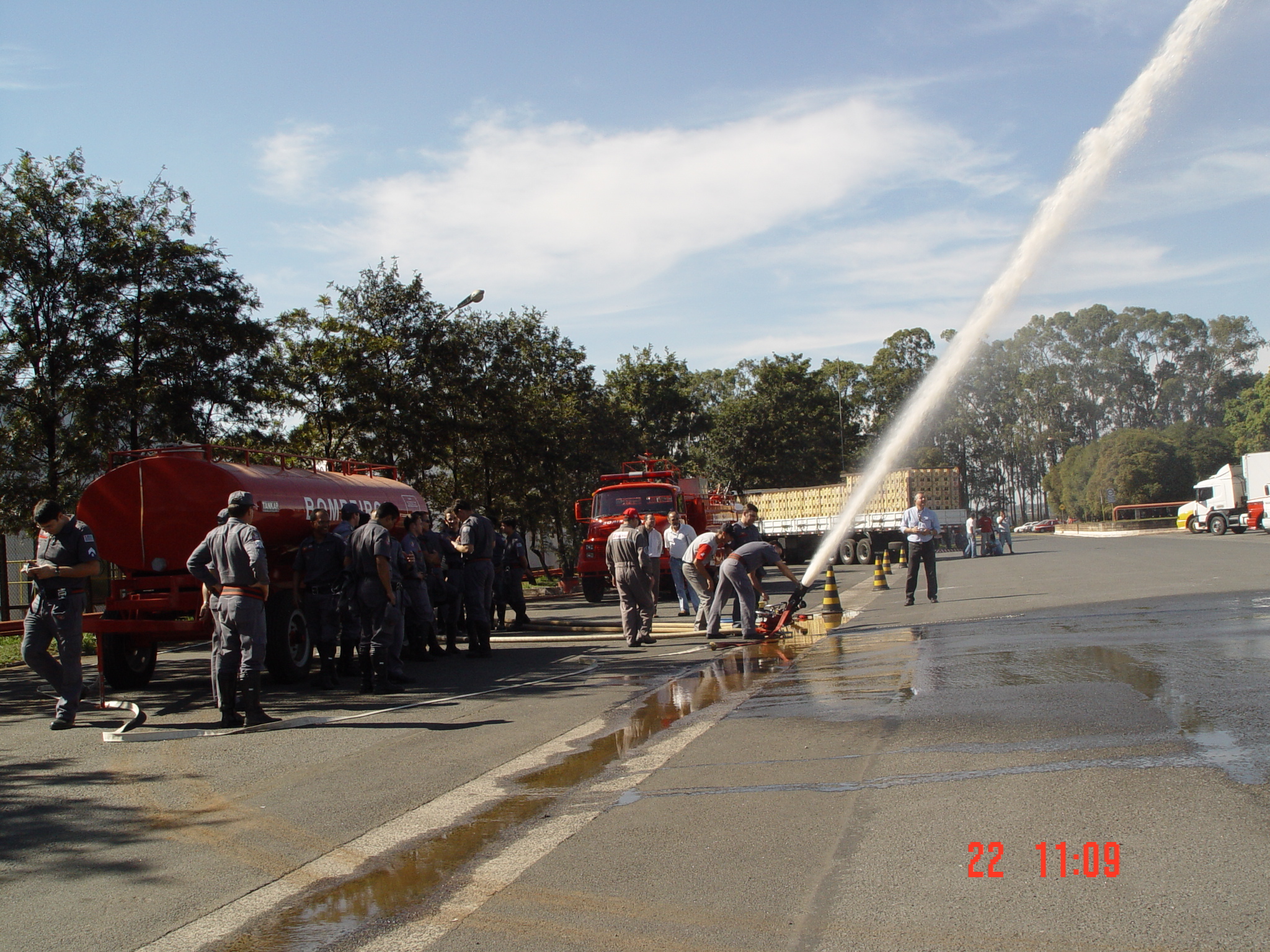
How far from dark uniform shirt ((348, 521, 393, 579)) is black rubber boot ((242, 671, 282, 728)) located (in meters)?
1.80

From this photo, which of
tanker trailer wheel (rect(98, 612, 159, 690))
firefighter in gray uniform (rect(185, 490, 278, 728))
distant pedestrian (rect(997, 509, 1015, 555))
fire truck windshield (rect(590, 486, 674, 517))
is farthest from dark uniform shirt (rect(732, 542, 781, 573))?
distant pedestrian (rect(997, 509, 1015, 555))

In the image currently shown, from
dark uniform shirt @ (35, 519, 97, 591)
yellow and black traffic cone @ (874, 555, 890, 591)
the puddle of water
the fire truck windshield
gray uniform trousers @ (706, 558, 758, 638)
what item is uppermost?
the fire truck windshield

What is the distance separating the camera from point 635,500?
74.4ft

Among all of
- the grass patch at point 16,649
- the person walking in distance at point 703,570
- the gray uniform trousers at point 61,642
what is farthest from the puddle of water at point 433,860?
the grass patch at point 16,649

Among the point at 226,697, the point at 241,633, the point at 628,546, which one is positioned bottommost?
the point at 226,697

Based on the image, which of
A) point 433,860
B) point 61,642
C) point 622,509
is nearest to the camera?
point 433,860

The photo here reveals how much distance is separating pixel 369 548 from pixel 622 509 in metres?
12.7

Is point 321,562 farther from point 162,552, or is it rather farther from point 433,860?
point 433,860

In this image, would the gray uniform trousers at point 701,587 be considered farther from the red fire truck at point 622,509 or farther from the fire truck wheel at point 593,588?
the fire truck wheel at point 593,588

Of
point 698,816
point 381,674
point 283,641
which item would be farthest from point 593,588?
point 698,816

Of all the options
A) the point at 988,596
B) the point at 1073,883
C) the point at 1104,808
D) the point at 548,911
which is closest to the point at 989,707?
the point at 1104,808

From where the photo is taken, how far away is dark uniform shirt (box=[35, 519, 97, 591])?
8.73 meters

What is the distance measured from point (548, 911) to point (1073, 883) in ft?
6.55

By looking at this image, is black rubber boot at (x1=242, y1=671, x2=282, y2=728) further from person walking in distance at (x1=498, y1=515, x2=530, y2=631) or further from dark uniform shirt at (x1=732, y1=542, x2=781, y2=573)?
person walking in distance at (x1=498, y1=515, x2=530, y2=631)
